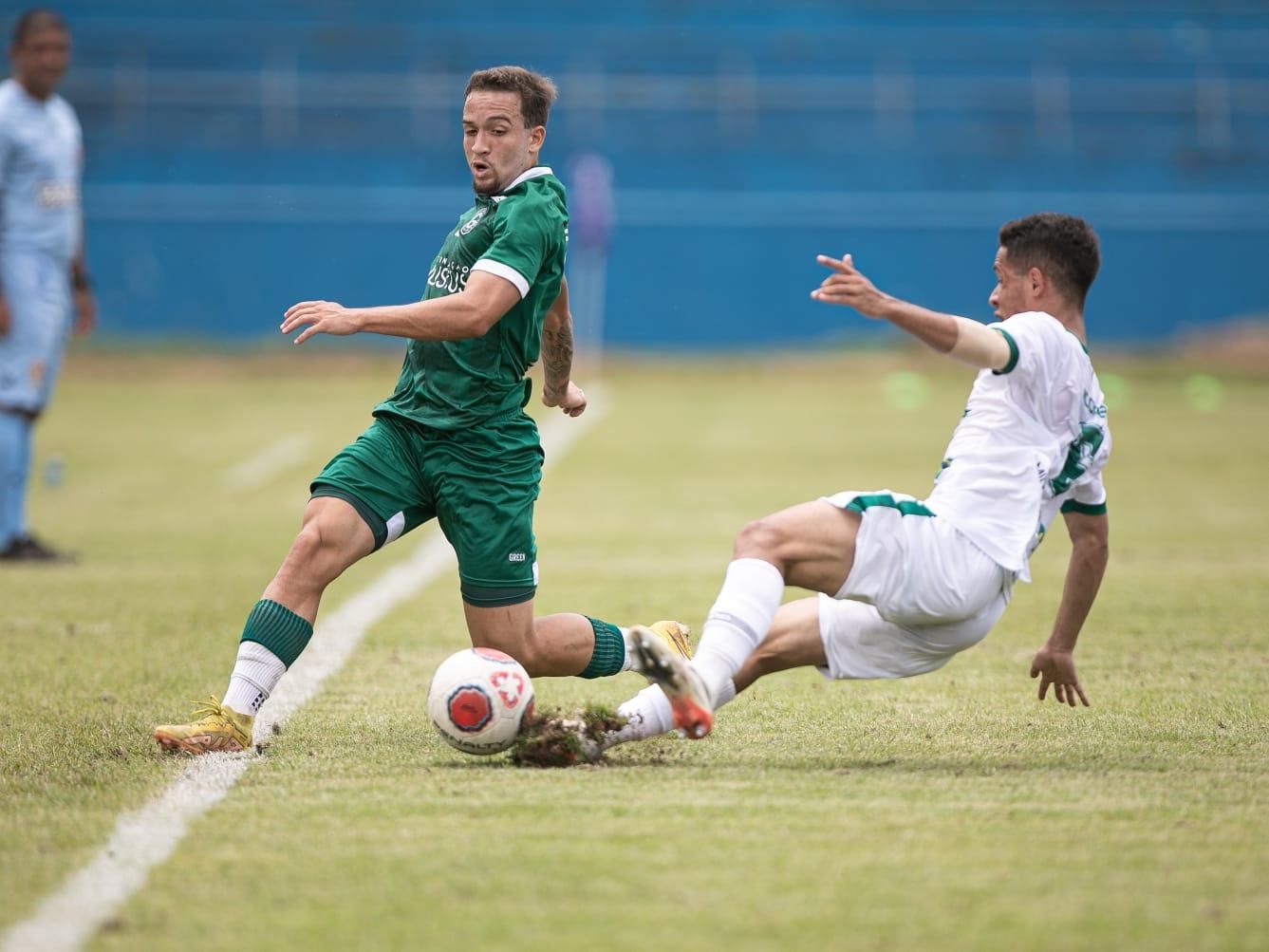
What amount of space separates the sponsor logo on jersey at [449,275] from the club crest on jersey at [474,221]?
9cm

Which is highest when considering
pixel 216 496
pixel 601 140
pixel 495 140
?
pixel 601 140

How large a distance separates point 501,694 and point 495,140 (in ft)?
5.31

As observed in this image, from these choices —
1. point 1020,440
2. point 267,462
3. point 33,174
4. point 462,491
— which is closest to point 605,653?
Result: point 462,491

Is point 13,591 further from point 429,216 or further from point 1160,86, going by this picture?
point 1160,86

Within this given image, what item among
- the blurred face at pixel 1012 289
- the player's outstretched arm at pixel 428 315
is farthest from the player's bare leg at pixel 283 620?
the blurred face at pixel 1012 289

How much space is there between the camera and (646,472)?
13.8 metres

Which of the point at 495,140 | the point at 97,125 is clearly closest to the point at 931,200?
the point at 97,125

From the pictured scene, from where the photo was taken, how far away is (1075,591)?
4.87 m

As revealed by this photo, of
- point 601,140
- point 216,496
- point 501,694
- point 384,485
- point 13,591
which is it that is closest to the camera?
point 501,694

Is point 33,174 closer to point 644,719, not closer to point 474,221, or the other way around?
point 474,221

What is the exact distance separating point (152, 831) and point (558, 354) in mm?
2149

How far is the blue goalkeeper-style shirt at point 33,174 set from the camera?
9.31m

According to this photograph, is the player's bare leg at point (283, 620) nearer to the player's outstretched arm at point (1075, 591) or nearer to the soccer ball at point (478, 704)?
the soccer ball at point (478, 704)

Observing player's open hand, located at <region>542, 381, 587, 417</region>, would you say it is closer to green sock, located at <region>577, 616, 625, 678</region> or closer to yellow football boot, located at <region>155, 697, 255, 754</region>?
green sock, located at <region>577, 616, 625, 678</region>
